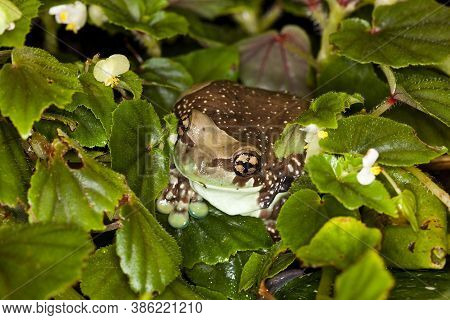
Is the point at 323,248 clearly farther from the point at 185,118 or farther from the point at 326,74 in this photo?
the point at 326,74

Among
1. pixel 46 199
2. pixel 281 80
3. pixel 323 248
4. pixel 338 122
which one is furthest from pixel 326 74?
pixel 46 199

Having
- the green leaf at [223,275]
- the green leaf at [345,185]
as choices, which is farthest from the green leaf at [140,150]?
the green leaf at [345,185]

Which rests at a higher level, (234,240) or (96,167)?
(96,167)

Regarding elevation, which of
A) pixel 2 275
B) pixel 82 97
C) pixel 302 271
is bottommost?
pixel 302 271

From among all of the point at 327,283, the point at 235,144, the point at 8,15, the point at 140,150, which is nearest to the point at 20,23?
the point at 8,15

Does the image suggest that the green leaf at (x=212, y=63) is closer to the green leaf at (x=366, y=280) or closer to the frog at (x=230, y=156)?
the frog at (x=230, y=156)

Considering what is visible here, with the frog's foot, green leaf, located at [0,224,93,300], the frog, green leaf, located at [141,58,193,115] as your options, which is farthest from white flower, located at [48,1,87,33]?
green leaf, located at [0,224,93,300]

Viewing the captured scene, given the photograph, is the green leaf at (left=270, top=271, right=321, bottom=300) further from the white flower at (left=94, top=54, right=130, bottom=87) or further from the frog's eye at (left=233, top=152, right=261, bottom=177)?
the white flower at (left=94, top=54, right=130, bottom=87)
